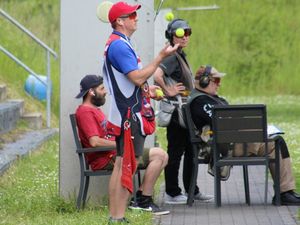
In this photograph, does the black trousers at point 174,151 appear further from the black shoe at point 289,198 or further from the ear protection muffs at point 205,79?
the black shoe at point 289,198

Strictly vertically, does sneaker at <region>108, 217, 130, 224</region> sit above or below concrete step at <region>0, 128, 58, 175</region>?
below

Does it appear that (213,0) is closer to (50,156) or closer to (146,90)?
(50,156)

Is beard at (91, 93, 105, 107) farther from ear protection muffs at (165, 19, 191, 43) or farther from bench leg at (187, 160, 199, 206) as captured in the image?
bench leg at (187, 160, 199, 206)

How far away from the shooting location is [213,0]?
39.9 metres

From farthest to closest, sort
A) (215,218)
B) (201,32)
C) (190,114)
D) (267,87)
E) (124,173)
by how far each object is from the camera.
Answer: (201,32) → (267,87) → (190,114) → (215,218) → (124,173)

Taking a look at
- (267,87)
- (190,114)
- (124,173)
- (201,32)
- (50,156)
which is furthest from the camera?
(201,32)

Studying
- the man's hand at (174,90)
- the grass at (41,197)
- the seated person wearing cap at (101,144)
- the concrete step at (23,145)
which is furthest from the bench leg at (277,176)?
the concrete step at (23,145)

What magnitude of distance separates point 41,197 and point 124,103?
2160 millimetres

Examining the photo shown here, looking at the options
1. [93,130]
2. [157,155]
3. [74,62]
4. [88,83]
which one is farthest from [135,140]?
[74,62]

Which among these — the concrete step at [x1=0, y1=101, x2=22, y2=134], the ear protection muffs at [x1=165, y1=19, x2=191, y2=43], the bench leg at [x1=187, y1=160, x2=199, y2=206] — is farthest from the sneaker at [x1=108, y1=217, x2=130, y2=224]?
the concrete step at [x1=0, y1=101, x2=22, y2=134]

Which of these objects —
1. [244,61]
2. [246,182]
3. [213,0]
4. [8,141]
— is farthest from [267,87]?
[246,182]

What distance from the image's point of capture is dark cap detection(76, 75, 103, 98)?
1102 centimetres

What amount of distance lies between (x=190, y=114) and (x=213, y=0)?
93.5 ft

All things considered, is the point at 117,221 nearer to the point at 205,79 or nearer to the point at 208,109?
the point at 208,109
